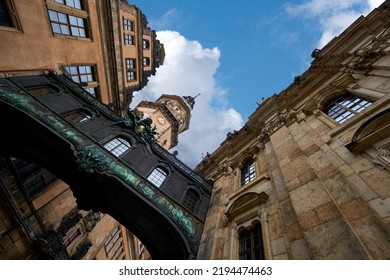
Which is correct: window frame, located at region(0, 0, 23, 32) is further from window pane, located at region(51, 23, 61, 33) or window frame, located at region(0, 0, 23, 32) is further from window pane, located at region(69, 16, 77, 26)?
window pane, located at region(69, 16, 77, 26)

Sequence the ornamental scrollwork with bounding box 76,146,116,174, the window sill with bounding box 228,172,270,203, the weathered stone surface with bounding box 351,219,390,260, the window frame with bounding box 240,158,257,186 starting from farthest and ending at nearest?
1. the window frame with bounding box 240,158,257,186
2. the window sill with bounding box 228,172,270,203
3. the ornamental scrollwork with bounding box 76,146,116,174
4. the weathered stone surface with bounding box 351,219,390,260

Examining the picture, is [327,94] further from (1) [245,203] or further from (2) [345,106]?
(1) [245,203]

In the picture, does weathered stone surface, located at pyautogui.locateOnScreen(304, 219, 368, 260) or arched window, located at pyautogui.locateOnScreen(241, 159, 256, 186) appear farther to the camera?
arched window, located at pyautogui.locateOnScreen(241, 159, 256, 186)

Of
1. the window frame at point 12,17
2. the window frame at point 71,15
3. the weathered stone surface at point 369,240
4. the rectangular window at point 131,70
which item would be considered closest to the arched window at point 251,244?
the weathered stone surface at point 369,240

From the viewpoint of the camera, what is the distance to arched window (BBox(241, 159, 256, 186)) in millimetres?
10879

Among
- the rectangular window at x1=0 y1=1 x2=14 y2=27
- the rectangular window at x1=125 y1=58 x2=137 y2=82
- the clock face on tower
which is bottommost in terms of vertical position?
the rectangular window at x1=0 y1=1 x2=14 y2=27

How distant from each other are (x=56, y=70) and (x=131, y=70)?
1146 centimetres

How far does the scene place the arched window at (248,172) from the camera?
10.9m

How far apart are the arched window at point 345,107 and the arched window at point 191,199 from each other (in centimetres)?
763

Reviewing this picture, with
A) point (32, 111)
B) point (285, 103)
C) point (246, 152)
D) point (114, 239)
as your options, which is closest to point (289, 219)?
point (246, 152)

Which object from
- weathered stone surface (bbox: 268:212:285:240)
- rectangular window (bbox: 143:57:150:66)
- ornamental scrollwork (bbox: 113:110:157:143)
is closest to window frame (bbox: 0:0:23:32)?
ornamental scrollwork (bbox: 113:110:157:143)

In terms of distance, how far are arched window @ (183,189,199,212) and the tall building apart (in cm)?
930

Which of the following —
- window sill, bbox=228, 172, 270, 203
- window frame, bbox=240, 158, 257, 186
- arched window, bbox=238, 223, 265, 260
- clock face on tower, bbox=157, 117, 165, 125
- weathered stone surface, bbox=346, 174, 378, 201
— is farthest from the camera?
clock face on tower, bbox=157, 117, 165, 125
